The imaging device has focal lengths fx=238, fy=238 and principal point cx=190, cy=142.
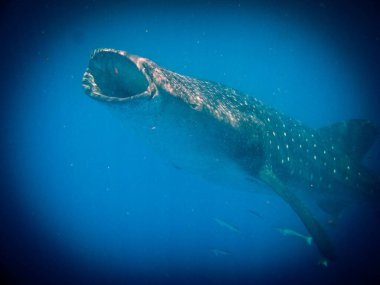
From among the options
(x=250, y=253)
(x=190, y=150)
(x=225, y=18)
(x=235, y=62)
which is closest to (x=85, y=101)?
(x=235, y=62)

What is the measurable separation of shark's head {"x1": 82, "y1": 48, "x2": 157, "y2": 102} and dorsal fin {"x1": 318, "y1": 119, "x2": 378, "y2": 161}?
24.2 feet

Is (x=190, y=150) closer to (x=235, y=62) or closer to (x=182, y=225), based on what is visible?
(x=182, y=225)

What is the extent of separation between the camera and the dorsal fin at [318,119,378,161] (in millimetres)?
8641

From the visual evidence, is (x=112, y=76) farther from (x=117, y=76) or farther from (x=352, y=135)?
(x=352, y=135)

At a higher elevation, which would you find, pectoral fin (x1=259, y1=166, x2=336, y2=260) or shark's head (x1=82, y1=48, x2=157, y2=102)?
shark's head (x1=82, y1=48, x2=157, y2=102)

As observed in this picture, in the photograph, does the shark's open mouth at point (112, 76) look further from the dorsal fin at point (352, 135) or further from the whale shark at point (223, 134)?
the dorsal fin at point (352, 135)

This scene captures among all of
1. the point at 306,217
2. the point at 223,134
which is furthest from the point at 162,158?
the point at 306,217

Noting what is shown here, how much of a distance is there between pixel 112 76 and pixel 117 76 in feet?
0.28

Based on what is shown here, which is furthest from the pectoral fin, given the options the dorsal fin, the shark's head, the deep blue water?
the dorsal fin

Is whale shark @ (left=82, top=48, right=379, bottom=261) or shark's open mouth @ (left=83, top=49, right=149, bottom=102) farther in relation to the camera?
whale shark @ (left=82, top=48, right=379, bottom=261)

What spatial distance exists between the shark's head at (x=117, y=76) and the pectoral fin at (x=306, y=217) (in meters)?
3.48

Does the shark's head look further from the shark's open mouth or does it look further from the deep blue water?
the deep blue water

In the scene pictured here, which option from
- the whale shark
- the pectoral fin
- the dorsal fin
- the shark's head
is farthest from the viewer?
the dorsal fin

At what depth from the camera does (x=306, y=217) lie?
5.28 meters
